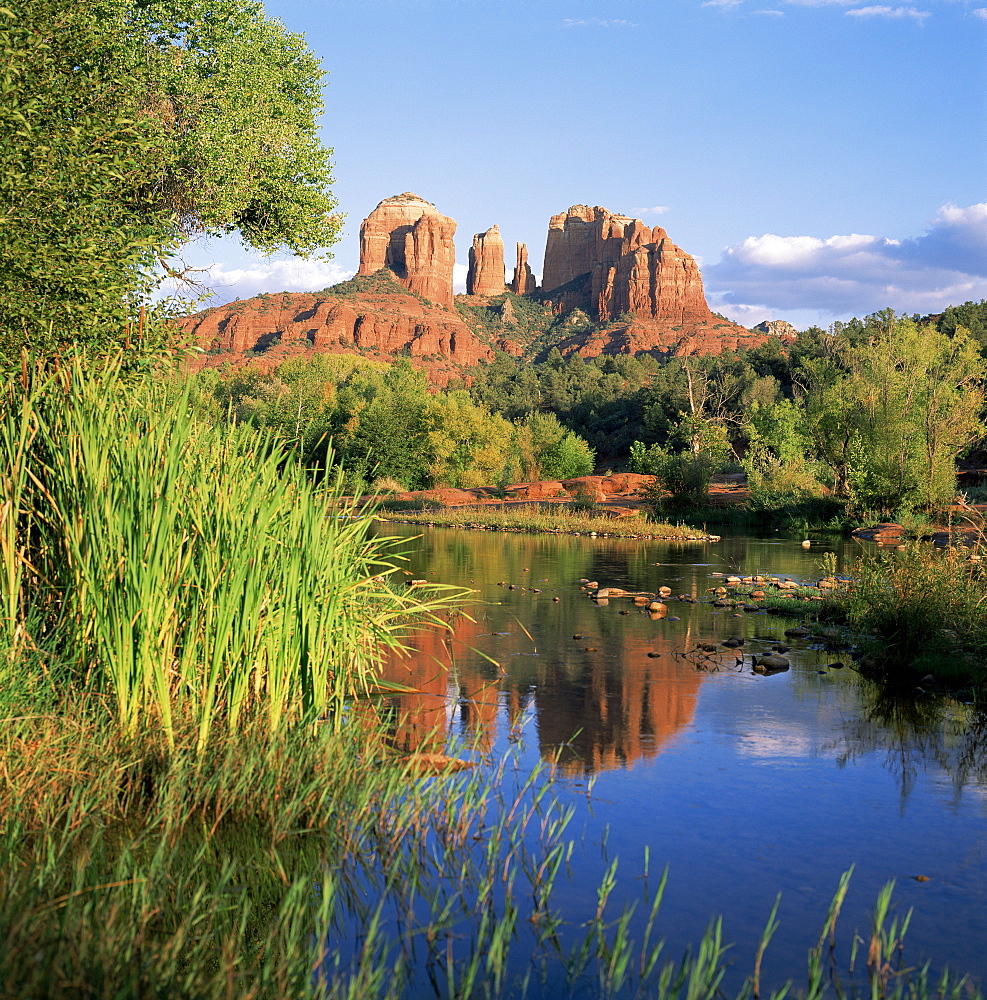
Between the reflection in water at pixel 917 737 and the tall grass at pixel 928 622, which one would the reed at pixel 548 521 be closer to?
the tall grass at pixel 928 622

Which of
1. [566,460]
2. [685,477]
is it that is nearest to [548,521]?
[685,477]

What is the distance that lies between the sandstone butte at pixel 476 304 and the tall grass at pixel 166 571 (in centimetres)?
9757

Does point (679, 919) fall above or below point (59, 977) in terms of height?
below

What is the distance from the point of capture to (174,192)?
15.4 m

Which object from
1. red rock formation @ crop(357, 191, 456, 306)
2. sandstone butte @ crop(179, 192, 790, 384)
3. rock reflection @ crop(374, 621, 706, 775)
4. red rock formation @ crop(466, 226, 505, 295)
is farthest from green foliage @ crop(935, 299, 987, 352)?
A: red rock formation @ crop(466, 226, 505, 295)

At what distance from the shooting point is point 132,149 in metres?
11.3

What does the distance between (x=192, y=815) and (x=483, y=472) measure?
46.4 metres

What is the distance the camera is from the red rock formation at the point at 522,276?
184 metres

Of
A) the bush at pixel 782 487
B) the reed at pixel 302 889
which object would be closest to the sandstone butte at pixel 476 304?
the bush at pixel 782 487

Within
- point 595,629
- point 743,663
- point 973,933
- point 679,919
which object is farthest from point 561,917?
point 595,629

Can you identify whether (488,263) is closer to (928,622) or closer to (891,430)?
(891,430)

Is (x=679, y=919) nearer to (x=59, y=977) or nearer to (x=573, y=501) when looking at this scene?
(x=59, y=977)

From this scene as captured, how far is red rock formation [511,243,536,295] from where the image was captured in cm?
18388

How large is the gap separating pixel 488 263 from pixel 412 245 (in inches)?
800
